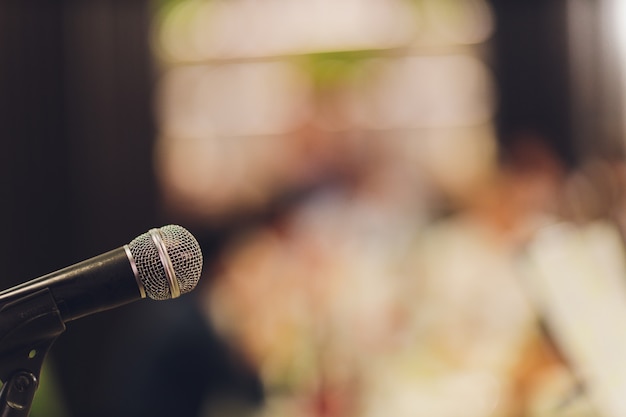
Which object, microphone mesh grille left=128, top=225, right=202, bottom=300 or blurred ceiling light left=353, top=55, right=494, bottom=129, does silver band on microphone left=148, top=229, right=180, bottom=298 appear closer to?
microphone mesh grille left=128, top=225, right=202, bottom=300

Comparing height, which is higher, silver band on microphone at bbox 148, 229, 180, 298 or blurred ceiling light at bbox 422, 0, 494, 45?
blurred ceiling light at bbox 422, 0, 494, 45

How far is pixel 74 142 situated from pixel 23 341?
192 centimetres

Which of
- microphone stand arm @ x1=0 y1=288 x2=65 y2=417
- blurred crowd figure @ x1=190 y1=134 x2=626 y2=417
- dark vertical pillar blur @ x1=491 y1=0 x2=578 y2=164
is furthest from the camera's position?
dark vertical pillar blur @ x1=491 y1=0 x2=578 y2=164

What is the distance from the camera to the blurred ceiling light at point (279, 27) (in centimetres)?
243

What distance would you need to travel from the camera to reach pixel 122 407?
7.29 ft

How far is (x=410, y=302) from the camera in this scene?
2.23 meters

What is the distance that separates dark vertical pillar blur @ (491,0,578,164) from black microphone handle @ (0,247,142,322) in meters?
1.91

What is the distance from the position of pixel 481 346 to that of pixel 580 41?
0.93 meters

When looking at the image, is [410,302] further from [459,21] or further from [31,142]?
[31,142]

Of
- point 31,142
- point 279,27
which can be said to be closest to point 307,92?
point 279,27

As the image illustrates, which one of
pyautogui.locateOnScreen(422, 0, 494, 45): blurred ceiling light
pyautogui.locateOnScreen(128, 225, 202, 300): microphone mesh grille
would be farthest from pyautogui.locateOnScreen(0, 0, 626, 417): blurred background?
pyautogui.locateOnScreen(128, 225, 202, 300): microphone mesh grille

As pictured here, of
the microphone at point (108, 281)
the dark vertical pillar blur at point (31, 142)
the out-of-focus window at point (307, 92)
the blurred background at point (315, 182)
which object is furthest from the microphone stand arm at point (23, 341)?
the dark vertical pillar blur at point (31, 142)

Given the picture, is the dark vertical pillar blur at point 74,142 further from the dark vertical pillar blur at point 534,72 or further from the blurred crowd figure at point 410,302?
the dark vertical pillar blur at point 534,72

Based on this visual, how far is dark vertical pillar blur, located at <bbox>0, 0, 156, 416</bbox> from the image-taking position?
2.43 meters
